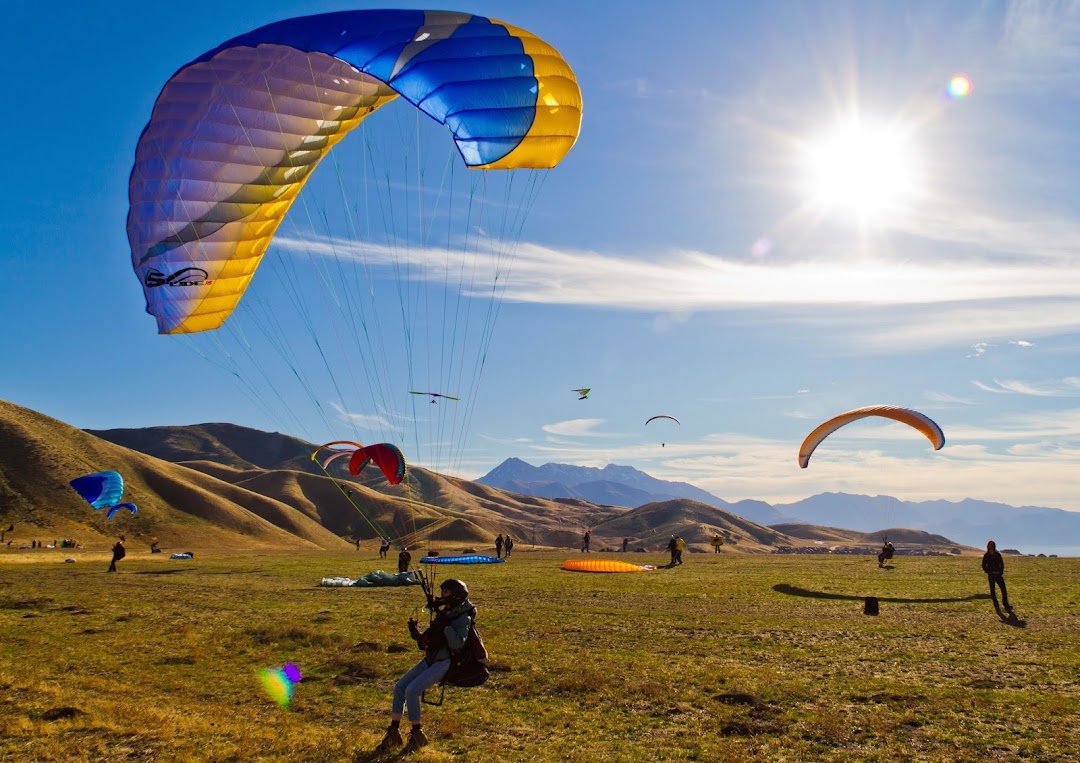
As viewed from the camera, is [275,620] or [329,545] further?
[329,545]

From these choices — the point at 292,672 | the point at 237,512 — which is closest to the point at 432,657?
the point at 292,672

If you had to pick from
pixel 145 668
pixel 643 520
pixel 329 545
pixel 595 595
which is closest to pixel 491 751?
pixel 145 668

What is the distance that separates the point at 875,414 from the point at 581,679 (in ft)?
72.2

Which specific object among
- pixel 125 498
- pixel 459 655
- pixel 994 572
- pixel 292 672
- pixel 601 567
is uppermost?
pixel 994 572

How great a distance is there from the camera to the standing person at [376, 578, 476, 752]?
7.65 m

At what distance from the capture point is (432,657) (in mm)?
7883

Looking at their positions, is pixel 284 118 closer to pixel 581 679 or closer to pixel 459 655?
pixel 459 655

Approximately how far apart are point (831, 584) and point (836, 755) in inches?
756

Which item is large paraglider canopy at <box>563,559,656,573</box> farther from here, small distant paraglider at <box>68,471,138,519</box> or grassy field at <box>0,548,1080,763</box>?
small distant paraglider at <box>68,471,138,519</box>

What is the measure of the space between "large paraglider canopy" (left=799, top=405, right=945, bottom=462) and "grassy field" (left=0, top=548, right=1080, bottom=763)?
6.99 metres

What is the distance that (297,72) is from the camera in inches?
555

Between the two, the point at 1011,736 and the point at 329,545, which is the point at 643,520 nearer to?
the point at 329,545

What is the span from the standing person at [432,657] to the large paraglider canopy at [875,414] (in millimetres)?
24125

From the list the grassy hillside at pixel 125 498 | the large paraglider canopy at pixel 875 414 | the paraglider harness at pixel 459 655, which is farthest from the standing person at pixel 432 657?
the grassy hillside at pixel 125 498
